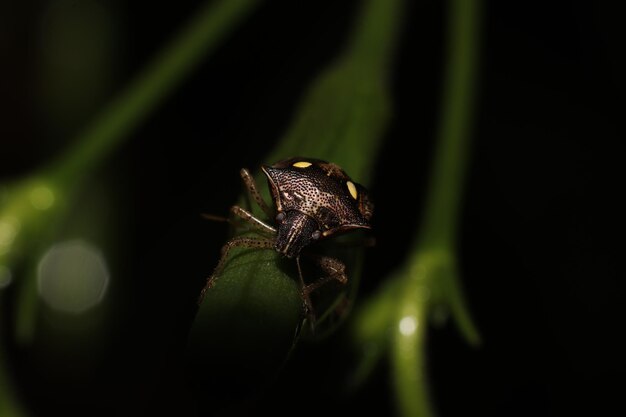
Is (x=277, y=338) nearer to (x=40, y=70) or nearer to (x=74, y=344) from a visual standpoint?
(x=74, y=344)

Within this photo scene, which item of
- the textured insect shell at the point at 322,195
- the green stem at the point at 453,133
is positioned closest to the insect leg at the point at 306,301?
the textured insect shell at the point at 322,195

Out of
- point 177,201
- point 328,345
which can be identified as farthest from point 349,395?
point 177,201

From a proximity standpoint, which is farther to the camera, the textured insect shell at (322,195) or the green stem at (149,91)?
the green stem at (149,91)

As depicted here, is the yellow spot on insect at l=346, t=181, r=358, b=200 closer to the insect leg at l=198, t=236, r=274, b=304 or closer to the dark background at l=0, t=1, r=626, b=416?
the insect leg at l=198, t=236, r=274, b=304

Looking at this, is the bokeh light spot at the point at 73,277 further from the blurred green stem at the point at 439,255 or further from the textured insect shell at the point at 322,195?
the blurred green stem at the point at 439,255

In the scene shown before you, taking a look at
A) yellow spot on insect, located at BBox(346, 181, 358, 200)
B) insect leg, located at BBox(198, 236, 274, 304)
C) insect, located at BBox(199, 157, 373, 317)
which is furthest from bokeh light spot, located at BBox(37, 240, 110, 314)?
insect leg, located at BBox(198, 236, 274, 304)

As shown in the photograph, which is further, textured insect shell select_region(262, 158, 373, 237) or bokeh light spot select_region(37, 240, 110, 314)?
bokeh light spot select_region(37, 240, 110, 314)

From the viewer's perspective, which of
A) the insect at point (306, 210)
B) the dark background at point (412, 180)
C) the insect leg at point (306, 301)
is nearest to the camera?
the insect leg at point (306, 301)
